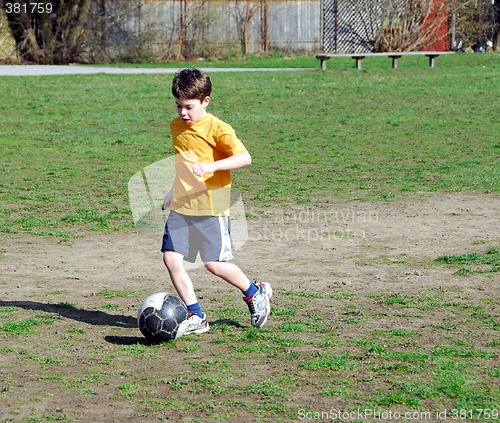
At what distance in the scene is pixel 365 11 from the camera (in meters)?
33.1

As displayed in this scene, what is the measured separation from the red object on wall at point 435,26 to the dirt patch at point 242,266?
2488cm

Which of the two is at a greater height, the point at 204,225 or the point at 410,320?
the point at 204,225

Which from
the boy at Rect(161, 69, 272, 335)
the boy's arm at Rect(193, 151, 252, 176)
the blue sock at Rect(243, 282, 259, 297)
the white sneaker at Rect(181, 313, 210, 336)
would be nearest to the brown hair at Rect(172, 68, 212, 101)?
the boy at Rect(161, 69, 272, 335)

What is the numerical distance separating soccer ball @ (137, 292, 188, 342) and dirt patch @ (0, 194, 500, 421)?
0.19 m

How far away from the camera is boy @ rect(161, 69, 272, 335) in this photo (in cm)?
→ 556

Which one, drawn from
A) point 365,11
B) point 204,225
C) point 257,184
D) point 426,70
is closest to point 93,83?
point 426,70

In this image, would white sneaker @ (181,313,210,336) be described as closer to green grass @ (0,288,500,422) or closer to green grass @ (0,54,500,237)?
green grass @ (0,288,500,422)

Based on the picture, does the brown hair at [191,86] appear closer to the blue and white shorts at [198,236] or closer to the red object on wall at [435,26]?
the blue and white shorts at [198,236]

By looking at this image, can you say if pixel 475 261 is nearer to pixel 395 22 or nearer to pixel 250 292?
pixel 250 292

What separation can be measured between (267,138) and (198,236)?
8.52m

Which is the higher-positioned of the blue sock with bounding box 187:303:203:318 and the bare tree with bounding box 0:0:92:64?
the bare tree with bounding box 0:0:92:64

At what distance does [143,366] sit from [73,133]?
10.1 meters

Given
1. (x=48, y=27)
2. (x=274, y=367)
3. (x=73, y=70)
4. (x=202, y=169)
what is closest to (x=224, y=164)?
(x=202, y=169)

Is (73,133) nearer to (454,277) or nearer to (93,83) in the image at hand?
(93,83)
